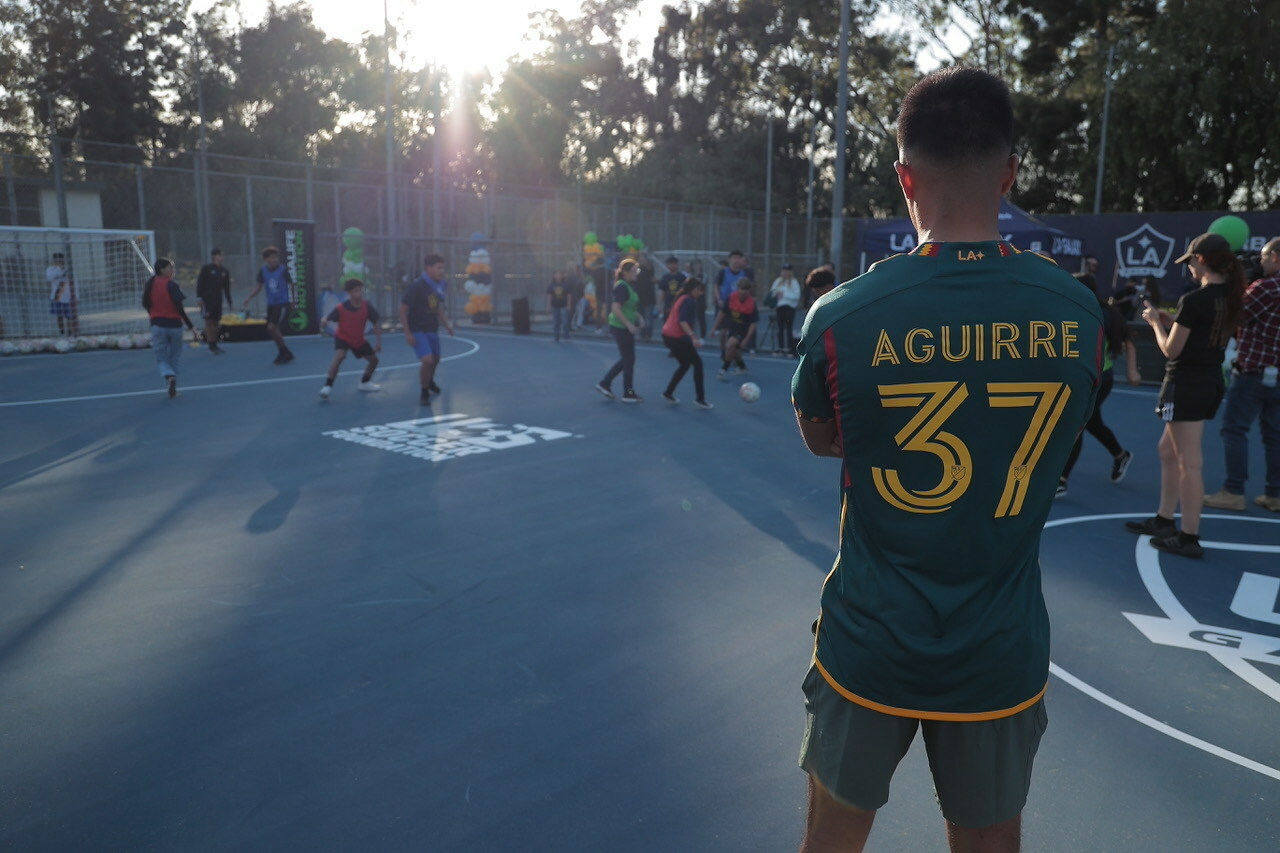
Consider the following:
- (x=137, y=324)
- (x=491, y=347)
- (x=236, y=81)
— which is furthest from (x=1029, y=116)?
(x=236, y=81)

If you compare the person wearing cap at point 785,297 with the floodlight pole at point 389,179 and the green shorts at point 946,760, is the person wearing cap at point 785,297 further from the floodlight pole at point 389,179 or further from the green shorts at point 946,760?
the green shorts at point 946,760

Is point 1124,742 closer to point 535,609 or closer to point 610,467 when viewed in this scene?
point 535,609

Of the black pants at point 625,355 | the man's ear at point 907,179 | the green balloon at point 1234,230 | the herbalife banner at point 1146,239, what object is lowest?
the black pants at point 625,355

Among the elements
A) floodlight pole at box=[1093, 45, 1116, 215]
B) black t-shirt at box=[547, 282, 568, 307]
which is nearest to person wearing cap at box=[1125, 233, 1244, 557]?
black t-shirt at box=[547, 282, 568, 307]

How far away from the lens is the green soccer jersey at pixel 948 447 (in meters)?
1.68

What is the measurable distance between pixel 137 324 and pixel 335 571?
57.9ft

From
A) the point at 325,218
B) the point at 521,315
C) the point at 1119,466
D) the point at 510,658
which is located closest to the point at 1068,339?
the point at 510,658

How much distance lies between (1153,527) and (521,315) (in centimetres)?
1931

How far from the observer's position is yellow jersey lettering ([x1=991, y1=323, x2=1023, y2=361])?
Result: 1.66m

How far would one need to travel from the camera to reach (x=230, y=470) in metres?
8.41

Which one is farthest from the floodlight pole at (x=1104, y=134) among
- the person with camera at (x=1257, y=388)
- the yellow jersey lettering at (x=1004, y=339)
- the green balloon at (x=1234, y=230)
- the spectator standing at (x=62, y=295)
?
the yellow jersey lettering at (x=1004, y=339)

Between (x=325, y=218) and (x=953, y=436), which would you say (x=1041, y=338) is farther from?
(x=325, y=218)

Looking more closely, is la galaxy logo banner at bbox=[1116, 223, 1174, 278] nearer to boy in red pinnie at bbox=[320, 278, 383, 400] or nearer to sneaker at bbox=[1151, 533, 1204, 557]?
boy in red pinnie at bbox=[320, 278, 383, 400]

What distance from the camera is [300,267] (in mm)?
22016
